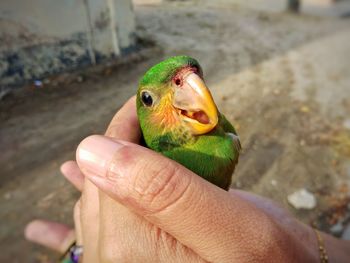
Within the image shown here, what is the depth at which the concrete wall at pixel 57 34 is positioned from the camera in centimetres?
580

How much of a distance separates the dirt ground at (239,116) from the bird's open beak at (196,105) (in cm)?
208

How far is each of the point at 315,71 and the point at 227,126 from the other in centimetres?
581

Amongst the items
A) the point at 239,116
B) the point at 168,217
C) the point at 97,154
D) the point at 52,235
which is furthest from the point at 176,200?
the point at 239,116

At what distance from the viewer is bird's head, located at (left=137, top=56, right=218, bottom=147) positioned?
5.17ft

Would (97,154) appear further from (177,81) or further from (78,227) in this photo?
(78,227)

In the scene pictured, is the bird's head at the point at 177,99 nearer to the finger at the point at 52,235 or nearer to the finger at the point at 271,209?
the finger at the point at 271,209

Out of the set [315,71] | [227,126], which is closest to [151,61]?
[315,71]

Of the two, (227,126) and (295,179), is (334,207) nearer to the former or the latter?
(295,179)

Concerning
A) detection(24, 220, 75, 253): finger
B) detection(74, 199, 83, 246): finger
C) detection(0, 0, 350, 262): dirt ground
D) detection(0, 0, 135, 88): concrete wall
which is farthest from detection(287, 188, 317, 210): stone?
detection(0, 0, 135, 88): concrete wall

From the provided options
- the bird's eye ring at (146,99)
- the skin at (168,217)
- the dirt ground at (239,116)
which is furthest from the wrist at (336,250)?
the dirt ground at (239,116)

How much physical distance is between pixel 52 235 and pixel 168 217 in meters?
1.57

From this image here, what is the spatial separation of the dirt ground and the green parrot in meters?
1.97

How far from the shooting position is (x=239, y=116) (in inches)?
204

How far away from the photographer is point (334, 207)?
362 centimetres
